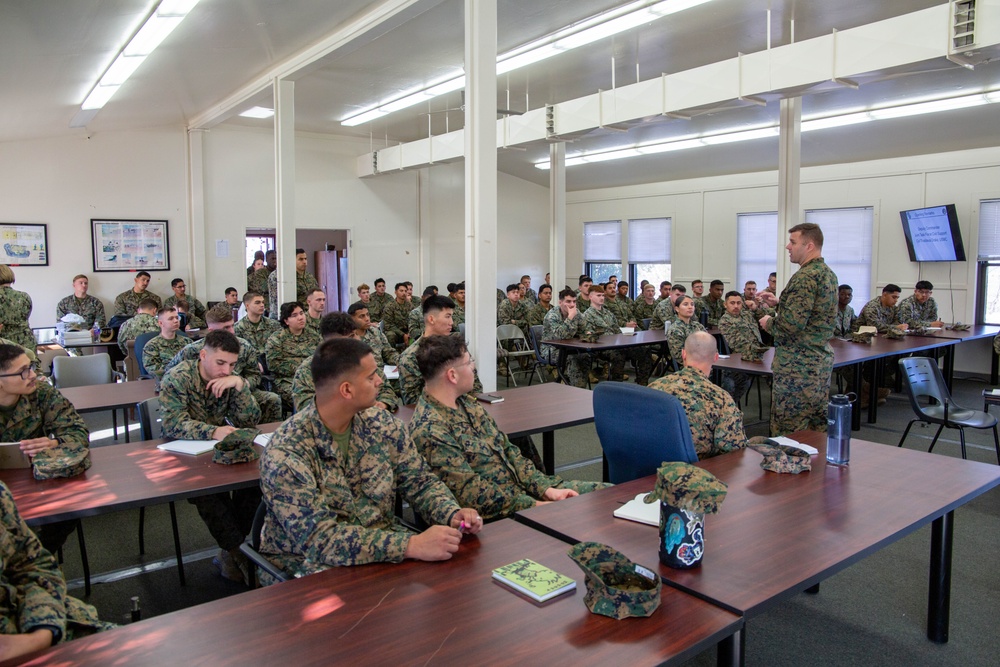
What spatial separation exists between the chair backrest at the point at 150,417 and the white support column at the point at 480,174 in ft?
7.98

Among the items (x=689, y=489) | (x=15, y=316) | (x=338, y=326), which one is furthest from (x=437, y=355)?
(x=15, y=316)

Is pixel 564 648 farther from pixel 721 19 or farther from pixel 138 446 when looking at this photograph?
pixel 721 19

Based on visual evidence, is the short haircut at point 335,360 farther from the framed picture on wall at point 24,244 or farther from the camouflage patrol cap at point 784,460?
the framed picture on wall at point 24,244

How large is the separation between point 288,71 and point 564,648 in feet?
24.6

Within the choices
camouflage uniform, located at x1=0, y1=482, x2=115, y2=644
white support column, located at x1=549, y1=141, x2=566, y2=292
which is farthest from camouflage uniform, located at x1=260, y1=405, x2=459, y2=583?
white support column, located at x1=549, y1=141, x2=566, y2=292

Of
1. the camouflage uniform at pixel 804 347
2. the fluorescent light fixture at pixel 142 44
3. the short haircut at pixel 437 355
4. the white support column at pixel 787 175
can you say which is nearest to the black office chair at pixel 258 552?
the short haircut at pixel 437 355

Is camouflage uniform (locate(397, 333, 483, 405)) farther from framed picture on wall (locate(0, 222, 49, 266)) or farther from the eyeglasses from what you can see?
framed picture on wall (locate(0, 222, 49, 266))

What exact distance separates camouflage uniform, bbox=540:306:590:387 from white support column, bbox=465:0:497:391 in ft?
8.30

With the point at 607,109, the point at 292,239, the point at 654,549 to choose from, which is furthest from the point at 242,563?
the point at 607,109

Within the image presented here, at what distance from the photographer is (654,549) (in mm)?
2061

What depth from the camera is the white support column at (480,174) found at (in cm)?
527

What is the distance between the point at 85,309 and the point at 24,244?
3.91 feet

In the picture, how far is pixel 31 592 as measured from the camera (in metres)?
1.82

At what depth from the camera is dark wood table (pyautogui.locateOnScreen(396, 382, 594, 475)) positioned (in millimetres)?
3641
